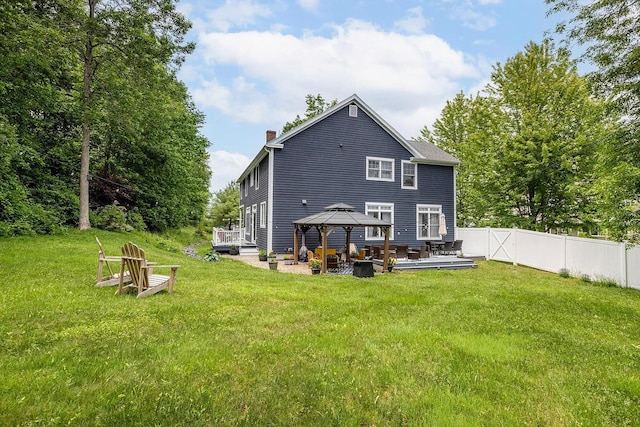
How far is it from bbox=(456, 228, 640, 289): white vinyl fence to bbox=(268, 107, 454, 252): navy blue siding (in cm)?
207

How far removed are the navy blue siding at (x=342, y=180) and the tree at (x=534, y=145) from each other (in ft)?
10.6

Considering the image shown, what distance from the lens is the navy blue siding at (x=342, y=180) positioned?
15.0 meters

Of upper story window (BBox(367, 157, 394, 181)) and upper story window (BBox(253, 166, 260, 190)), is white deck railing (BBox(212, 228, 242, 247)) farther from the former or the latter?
upper story window (BBox(367, 157, 394, 181))

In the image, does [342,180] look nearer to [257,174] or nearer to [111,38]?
[257,174]

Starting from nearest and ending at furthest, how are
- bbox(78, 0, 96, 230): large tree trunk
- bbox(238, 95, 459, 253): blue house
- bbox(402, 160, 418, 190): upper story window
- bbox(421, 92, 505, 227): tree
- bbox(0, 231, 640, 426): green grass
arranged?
bbox(0, 231, 640, 426): green grass, bbox(78, 0, 96, 230): large tree trunk, bbox(238, 95, 459, 253): blue house, bbox(402, 160, 418, 190): upper story window, bbox(421, 92, 505, 227): tree

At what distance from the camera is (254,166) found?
Answer: 18.8 m

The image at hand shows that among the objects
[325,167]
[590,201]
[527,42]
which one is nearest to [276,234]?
[325,167]

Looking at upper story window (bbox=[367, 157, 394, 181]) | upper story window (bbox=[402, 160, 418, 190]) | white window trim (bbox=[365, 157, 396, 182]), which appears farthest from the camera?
upper story window (bbox=[402, 160, 418, 190])

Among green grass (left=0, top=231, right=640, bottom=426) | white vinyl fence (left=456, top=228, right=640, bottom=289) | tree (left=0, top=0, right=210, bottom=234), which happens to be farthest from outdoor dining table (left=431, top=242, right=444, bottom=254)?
tree (left=0, top=0, right=210, bottom=234)

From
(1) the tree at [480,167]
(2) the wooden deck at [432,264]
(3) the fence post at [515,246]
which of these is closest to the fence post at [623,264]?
(3) the fence post at [515,246]

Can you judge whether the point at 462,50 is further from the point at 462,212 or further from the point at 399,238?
the point at 462,212

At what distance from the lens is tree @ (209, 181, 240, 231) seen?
33.0 meters

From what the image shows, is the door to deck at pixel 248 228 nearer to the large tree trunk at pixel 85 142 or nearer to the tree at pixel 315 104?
the large tree trunk at pixel 85 142

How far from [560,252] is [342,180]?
9.31 m
